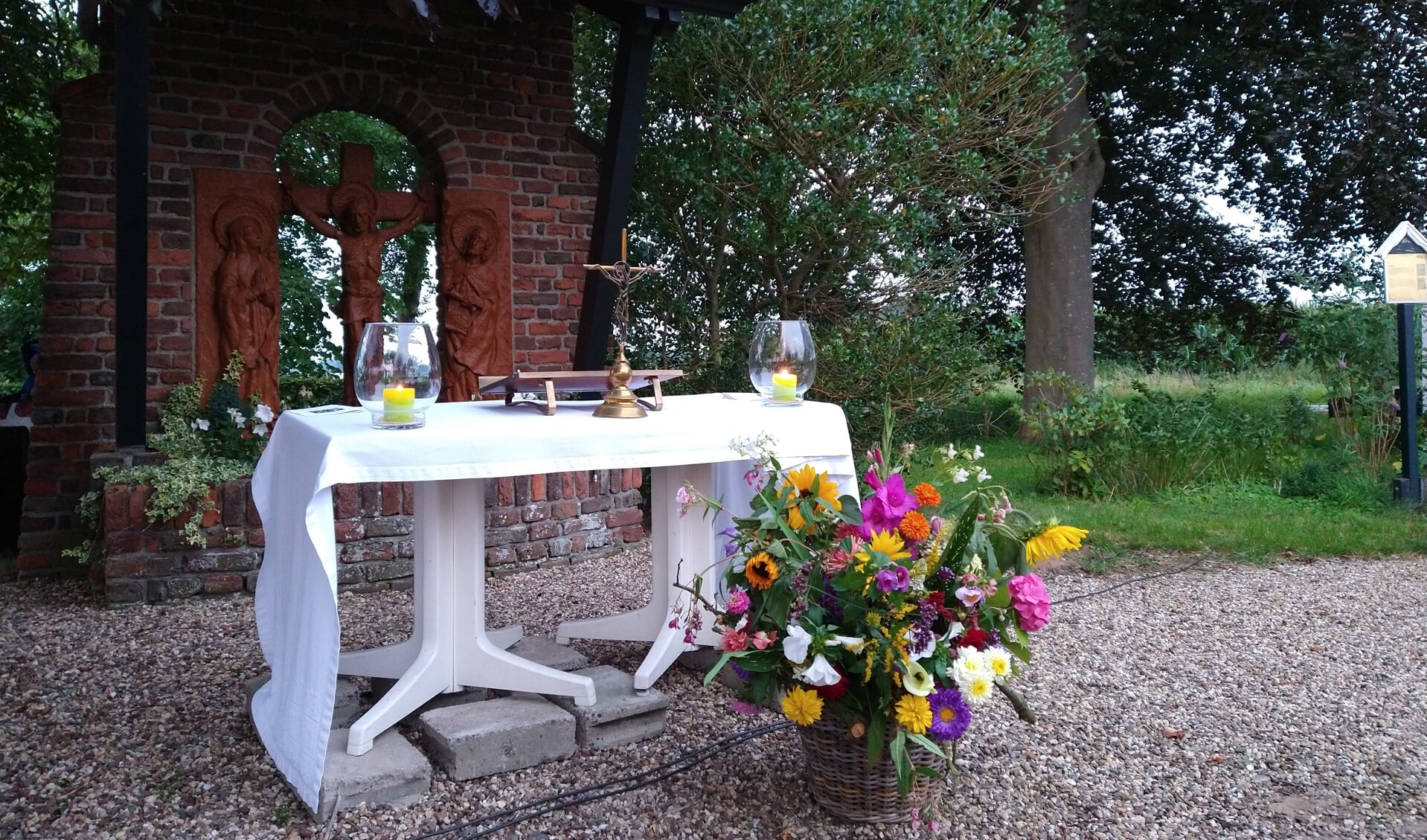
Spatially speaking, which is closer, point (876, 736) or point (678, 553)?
point (876, 736)

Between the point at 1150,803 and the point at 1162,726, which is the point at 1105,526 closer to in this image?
the point at 1162,726

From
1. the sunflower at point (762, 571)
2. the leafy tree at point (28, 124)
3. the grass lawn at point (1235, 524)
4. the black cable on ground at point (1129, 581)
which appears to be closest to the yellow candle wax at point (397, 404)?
the sunflower at point (762, 571)

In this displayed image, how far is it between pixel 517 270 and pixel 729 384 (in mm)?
1326

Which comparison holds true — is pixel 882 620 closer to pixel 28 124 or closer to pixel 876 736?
pixel 876 736

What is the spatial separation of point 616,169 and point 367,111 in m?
1.45

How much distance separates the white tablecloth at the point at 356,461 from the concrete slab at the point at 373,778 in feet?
0.30

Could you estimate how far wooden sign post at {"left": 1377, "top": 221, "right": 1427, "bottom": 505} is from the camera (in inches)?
258

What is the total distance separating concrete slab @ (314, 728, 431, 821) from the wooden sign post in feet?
20.5

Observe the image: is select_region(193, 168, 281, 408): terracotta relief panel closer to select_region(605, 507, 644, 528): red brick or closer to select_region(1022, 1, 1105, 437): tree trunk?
select_region(605, 507, 644, 528): red brick

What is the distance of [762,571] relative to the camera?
2.26 metres

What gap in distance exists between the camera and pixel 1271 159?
11.2 meters

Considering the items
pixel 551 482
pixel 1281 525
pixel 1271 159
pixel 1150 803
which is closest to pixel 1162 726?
pixel 1150 803

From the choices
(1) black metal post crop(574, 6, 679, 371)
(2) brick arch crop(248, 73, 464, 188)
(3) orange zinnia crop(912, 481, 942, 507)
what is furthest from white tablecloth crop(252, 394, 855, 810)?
(2) brick arch crop(248, 73, 464, 188)

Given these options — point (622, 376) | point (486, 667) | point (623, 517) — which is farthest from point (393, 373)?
point (623, 517)
